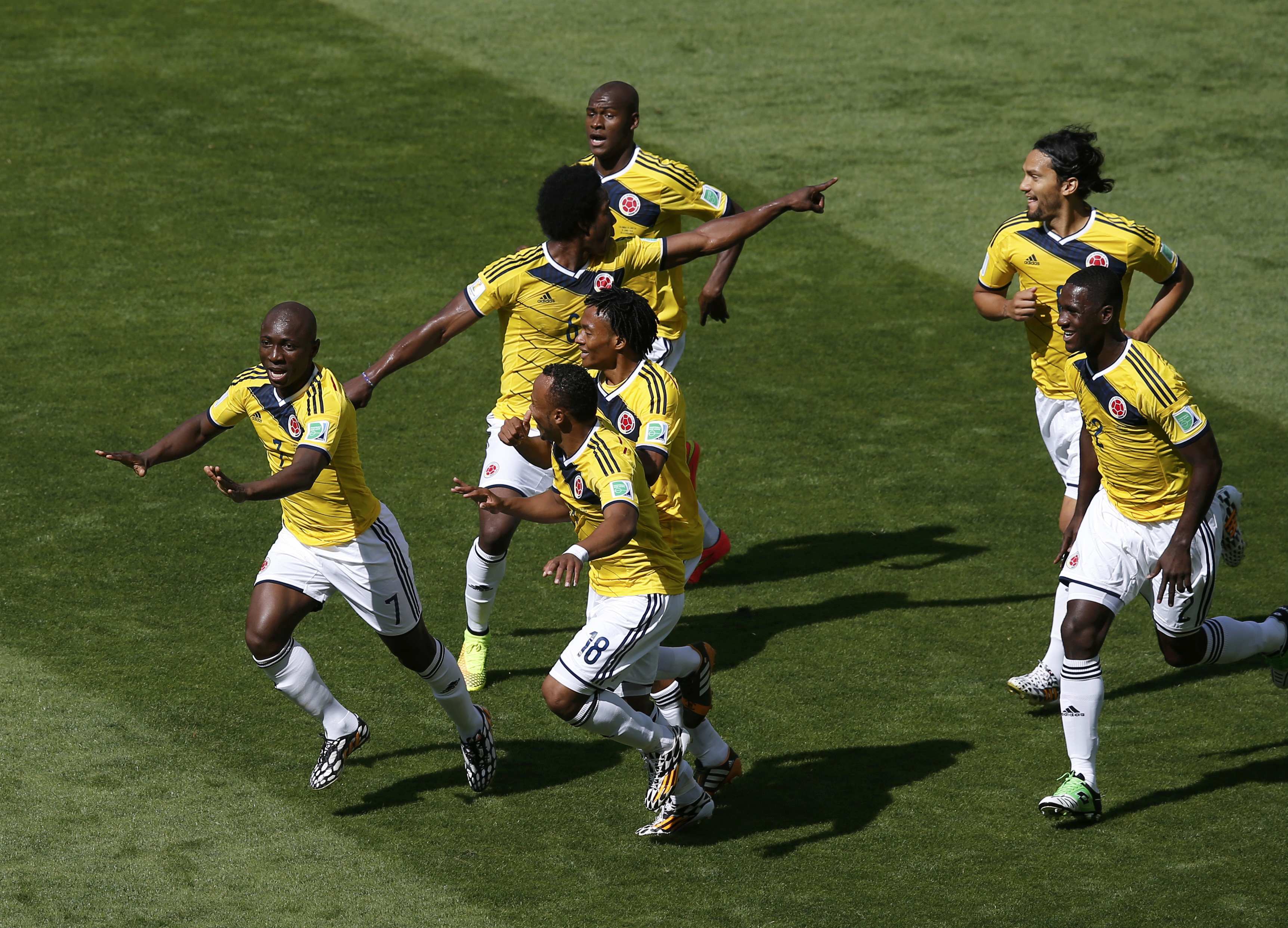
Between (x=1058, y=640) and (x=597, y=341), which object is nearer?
(x=597, y=341)

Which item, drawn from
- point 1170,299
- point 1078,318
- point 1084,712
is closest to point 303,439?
point 1078,318

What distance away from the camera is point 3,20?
60.8 feet

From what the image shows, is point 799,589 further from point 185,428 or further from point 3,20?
point 3,20

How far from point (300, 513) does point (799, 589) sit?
11.8ft

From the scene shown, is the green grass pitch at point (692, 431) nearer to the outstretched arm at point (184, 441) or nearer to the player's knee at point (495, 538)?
the player's knee at point (495, 538)

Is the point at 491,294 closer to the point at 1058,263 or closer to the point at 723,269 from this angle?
the point at 723,269

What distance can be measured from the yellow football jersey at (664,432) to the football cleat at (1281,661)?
9.45ft

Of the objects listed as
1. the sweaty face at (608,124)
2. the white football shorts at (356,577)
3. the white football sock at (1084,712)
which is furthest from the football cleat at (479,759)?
the sweaty face at (608,124)

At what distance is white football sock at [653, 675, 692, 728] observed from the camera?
24.1 feet

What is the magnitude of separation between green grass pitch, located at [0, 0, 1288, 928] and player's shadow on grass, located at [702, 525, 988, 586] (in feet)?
0.13

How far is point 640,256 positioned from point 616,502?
2324 mm

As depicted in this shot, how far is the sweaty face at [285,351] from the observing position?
275 inches

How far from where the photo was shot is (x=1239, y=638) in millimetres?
7633

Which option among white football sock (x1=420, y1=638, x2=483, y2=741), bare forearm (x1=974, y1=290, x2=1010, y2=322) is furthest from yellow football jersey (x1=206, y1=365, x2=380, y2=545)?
bare forearm (x1=974, y1=290, x2=1010, y2=322)
